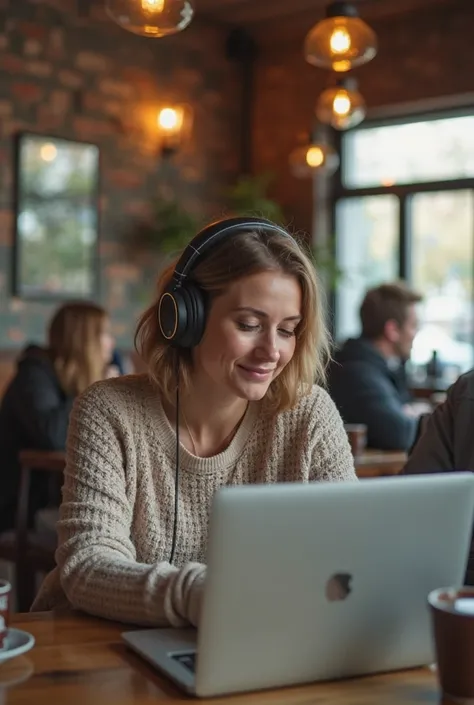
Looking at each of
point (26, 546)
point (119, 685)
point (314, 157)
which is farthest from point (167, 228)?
point (119, 685)

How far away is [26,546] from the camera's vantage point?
3395 mm

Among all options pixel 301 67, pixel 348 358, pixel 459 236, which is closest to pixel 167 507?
pixel 348 358

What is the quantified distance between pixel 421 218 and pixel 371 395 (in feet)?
9.76

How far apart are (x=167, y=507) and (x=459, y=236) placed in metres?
5.08

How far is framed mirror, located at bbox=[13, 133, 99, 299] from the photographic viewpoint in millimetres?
5973

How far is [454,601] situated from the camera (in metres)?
1.12

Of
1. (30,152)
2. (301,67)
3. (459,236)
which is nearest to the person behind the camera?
(30,152)

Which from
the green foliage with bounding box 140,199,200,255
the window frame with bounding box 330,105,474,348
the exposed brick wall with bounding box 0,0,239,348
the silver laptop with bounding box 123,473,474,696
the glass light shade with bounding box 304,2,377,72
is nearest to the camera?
the silver laptop with bounding box 123,473,474,696

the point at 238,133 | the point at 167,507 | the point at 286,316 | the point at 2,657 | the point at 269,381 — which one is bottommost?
the point at 2,657

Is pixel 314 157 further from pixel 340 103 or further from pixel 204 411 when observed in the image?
pixel 204 411

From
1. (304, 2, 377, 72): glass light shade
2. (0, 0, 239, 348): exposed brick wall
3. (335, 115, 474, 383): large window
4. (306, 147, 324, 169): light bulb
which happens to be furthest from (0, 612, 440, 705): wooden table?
(335, 115, 474, 383): large window

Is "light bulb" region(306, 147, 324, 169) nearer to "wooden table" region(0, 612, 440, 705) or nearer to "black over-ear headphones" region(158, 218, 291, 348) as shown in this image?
"black over-ear headphones" region(158, 218, 291, 348)

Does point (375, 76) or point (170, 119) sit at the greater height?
point (375, 76)

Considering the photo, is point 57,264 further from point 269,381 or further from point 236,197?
point 269,381
